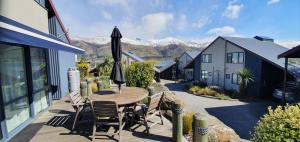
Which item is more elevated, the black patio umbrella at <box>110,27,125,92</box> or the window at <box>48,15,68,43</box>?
the window at <box>48,15,68,43</box>

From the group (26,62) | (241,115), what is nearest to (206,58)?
(241,115)

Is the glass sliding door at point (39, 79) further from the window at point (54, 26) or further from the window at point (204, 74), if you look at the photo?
the window at point (204, 74)

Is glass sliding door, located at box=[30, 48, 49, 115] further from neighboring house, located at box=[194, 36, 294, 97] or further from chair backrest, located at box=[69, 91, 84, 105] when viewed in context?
neighboring house, located at box=[194, 36, 294, 97]

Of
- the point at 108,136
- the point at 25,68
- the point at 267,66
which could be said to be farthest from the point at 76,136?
the point at 267,66

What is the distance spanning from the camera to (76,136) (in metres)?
5.14

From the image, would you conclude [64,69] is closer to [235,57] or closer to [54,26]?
[54,26]

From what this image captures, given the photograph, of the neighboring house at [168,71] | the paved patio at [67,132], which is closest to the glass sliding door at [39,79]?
the paved patio at [67,132]

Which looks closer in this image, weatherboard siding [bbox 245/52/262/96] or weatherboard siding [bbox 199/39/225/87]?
weatherboard siding [bbox 245/52/262/96]

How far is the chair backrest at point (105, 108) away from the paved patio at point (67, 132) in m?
0.68

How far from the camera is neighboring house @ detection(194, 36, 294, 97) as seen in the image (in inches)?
819

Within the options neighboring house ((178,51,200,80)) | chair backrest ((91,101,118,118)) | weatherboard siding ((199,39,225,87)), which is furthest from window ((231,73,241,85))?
A: chair backrest ((91,101,118,118))

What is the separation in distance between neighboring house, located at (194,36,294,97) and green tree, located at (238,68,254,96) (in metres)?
0.59

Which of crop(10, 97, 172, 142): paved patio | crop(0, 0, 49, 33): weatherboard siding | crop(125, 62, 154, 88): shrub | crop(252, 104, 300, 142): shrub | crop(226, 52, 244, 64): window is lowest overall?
crop(10, 97, 172, 142): paved patio

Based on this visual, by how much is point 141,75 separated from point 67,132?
6668 mm
